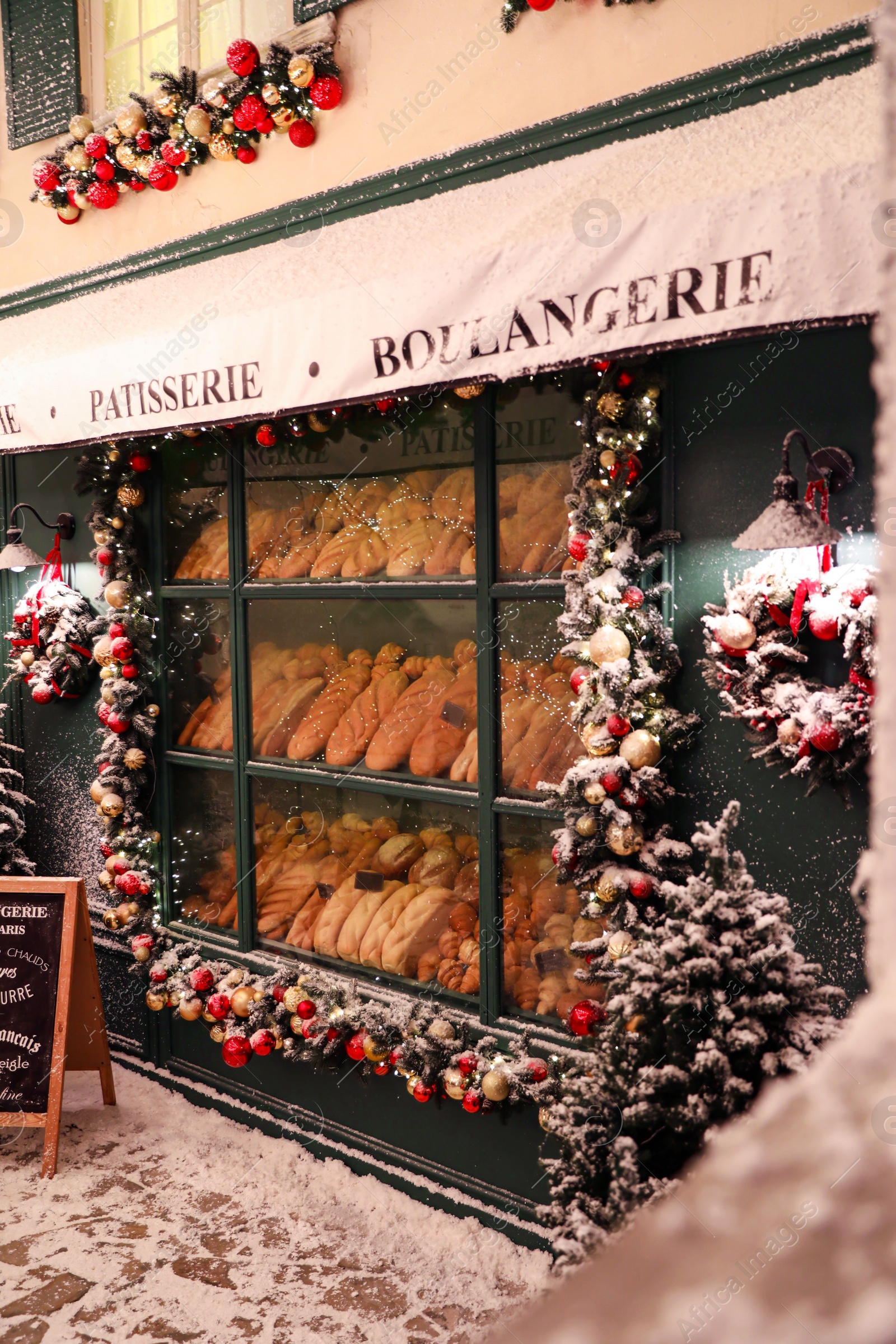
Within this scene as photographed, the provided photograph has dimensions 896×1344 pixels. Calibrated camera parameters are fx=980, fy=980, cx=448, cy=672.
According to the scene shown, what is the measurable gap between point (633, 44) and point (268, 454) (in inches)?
86.1

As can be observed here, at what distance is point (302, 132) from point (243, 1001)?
361 centimetres

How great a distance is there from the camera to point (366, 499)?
165 inches

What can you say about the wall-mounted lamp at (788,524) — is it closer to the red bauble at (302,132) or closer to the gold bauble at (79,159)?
the red bauble at (302,132)

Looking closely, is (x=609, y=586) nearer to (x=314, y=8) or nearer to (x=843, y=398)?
(x=843, y=398)

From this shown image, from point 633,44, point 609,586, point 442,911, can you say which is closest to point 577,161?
point 633,44

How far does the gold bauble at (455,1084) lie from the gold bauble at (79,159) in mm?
4505

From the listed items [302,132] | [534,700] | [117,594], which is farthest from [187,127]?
[534,700]

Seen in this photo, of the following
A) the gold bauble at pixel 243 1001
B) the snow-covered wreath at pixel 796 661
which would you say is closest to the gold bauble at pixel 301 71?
the snow-covered wreath at pixel 796 661

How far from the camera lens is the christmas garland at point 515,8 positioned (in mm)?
3211

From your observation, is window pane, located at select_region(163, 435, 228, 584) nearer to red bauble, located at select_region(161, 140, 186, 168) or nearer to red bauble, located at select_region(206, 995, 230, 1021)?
red bauble, located at select_region(161, 140, 186, 168)

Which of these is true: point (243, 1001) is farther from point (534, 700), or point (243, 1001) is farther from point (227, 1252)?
point (534, 700)

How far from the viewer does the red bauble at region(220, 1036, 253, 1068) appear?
412cm

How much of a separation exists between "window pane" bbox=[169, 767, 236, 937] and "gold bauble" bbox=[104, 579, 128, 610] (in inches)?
34.1

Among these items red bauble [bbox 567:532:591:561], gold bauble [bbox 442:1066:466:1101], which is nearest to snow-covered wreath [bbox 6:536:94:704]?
gold bauble [bbox 442:1066:466:1101]
